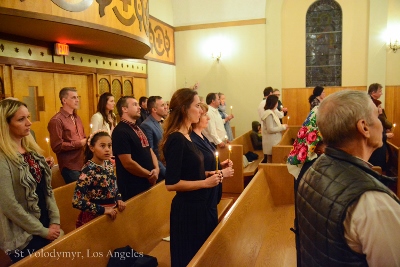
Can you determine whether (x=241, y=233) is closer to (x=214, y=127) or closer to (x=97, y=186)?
(x=97, y=186)

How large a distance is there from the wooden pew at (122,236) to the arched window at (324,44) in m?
6.62

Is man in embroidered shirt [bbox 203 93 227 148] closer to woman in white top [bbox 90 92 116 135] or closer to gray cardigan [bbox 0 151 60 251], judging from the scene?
woman in white top [bbox 90 92 116 135]

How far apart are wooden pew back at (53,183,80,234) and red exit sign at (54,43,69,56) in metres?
2.81

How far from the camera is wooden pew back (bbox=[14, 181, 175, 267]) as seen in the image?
6.33ft

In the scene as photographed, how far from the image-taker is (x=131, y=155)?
301 cm

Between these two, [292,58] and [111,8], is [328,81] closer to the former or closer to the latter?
[292,58]

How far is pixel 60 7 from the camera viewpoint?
147 inches

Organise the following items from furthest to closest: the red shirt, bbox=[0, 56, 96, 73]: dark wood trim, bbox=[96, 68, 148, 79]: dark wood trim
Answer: bbox=[96, 68, 148, 79]: dark wood trim < bbox=[0, 56, 96, 73]: dark wood trim < the red shirt

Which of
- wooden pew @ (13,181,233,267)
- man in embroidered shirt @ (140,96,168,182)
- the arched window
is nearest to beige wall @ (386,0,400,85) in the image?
the arched window

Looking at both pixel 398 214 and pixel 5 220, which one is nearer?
pixel 398 214

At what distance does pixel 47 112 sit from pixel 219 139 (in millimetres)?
2807

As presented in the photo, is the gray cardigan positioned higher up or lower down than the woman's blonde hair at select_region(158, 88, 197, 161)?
lower down

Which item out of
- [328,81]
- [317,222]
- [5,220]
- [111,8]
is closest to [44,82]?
[111,8]

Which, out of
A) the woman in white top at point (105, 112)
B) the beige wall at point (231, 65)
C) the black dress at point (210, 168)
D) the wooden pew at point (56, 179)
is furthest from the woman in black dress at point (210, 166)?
the beige wall at point (231, 65)
